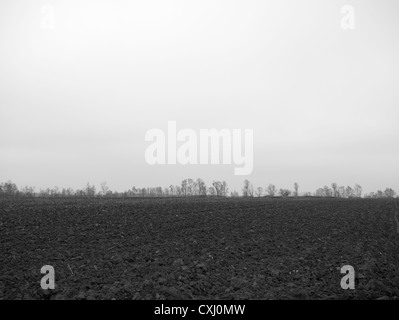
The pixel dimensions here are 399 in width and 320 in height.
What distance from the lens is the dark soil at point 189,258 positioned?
985cm

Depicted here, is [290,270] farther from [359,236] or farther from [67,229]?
[67,229]

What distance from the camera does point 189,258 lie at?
13391 millimetres

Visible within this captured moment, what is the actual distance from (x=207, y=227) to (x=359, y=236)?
394 inches

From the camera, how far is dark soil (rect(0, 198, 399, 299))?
9852mm

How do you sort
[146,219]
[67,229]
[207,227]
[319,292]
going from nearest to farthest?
[319,292]
[67,229]
[207,227]
[146,219]

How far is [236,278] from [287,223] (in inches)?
545

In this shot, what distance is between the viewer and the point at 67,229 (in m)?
18.7

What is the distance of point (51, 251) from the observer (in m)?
14.0
